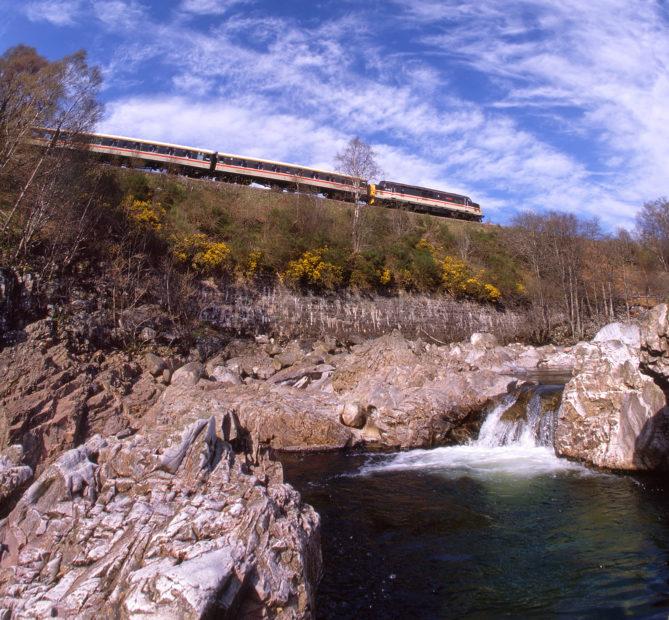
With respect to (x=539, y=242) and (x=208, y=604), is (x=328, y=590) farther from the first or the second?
(x=539, y=242)

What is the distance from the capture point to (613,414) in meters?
8.04

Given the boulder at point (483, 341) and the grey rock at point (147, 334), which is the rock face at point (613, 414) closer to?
the boulder at point (483, 341)

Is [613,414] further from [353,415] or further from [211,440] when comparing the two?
[211,440]

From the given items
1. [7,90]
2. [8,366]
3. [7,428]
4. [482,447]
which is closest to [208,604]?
[7,428]

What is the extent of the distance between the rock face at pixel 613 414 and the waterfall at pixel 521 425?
77 cm

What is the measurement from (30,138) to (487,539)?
14757 mm

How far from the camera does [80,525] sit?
3.31 metres

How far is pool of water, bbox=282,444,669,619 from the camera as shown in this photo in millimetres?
4117

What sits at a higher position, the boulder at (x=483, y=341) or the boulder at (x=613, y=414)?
the boulder at (x=483, y=341)

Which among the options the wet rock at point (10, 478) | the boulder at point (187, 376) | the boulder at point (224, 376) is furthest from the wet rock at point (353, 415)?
the wet rock at point (10, 478)

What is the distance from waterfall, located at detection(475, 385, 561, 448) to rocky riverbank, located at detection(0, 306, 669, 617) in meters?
0.30

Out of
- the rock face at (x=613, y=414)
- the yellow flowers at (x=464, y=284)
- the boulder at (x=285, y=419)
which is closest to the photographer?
the rock face at (x=613, y=414)

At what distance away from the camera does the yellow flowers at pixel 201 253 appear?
19812 mm

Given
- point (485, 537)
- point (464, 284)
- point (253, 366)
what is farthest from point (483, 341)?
point (485, 537)
